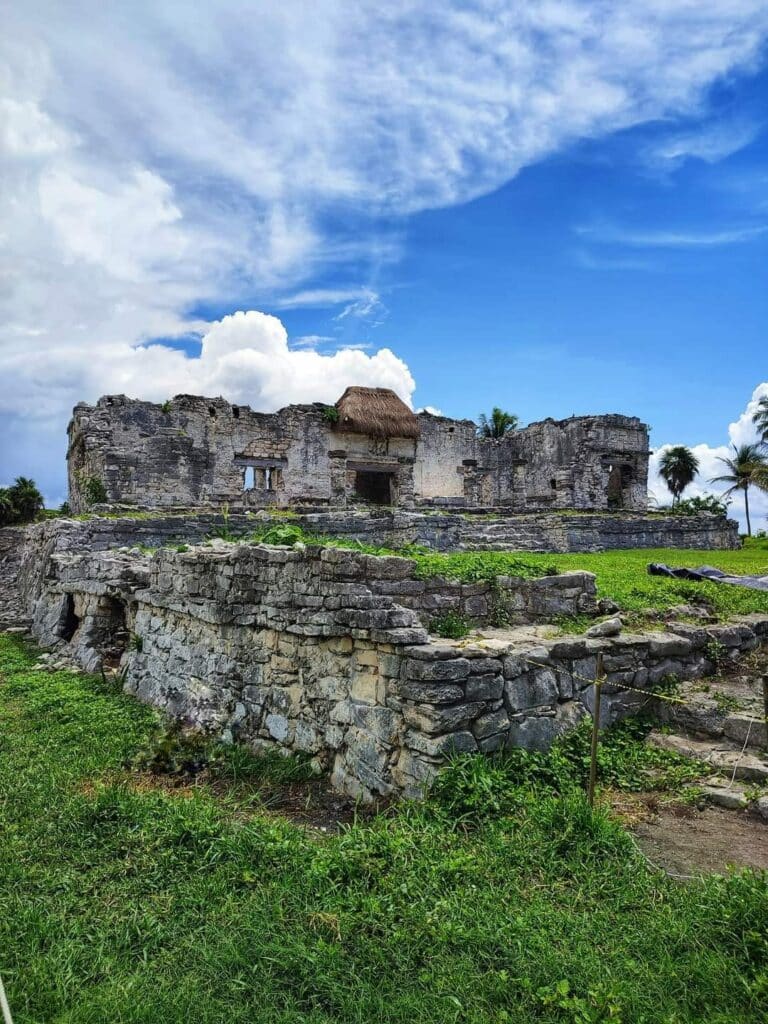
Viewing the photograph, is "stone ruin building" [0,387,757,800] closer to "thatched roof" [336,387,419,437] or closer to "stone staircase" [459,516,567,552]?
"stone staircase" [459,516,567,552]

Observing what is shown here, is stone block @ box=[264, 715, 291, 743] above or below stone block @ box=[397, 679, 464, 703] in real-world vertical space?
below

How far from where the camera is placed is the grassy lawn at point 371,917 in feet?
8.91

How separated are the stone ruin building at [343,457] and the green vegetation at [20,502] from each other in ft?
32.2

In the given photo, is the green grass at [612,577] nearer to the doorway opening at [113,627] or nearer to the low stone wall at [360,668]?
the low stone wall at [360,668]

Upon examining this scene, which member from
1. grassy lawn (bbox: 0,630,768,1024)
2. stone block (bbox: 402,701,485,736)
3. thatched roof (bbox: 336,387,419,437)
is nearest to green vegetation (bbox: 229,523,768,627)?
stone block (bbox: 402,701,485,736)

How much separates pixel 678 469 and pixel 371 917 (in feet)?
169

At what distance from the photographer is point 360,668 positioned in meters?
5.06

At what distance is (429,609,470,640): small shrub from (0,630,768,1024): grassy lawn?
1.18 meters

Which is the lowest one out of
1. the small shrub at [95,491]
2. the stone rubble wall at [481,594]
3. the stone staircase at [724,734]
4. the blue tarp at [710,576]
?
the stone staircase at [724,734]

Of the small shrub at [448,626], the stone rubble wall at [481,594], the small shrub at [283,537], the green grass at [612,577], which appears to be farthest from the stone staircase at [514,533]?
the small shrub at [448,626]

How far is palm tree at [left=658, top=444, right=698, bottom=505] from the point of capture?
161 ft

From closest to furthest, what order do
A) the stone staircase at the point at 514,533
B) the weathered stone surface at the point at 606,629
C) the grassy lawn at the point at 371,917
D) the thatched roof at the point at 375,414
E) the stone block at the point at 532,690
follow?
1. the grassy lawn at the point at 371,917
2. the stone block at the point at 532,690
3. the weathered stone surface at the point at 606,629
4. the stone staircase at the point at 514,533
5. the thatched roof at the point at 375,414

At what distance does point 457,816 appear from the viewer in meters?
4.12

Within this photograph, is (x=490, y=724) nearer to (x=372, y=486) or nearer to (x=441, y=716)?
(x=441, y=716)
